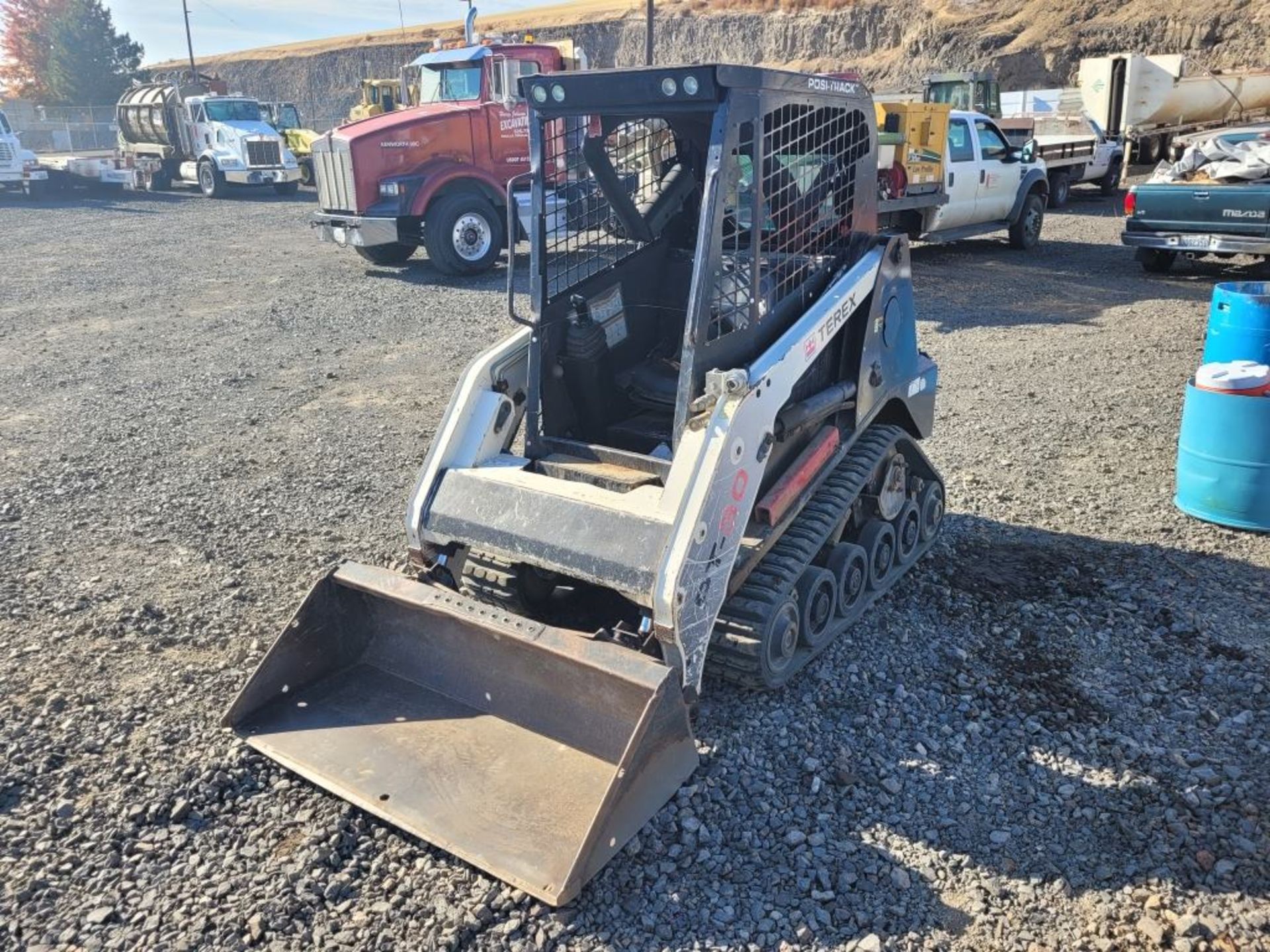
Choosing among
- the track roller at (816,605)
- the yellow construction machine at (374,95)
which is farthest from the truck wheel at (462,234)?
the yellow construction machine at (374,95)

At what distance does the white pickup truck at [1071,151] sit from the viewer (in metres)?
19.7

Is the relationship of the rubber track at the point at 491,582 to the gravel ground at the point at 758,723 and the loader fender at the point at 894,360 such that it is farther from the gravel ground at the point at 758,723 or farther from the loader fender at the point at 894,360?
the loader fender at the point at 894,360

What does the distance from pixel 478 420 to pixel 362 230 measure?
10081mm

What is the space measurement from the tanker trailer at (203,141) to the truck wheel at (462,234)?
14492mm

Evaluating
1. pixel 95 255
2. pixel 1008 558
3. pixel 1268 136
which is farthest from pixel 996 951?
pixel 95 255

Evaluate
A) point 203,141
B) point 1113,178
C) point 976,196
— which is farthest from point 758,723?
point 203,141

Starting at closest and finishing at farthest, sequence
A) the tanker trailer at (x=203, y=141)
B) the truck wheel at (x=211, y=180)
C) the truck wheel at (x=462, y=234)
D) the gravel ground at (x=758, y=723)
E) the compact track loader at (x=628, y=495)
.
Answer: the gravel ground at (x=758, y=723)
the compact track loader at (x=628, y=495)
the truck wheel at (x=462, y=234)
the tanker trailer at (x=203, y=141)
the truck wheel at (x=211, y=180)

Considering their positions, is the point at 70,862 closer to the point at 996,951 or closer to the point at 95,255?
the point at 996,951

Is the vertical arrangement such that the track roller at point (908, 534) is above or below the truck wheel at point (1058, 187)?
below

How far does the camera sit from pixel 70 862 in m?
3.48

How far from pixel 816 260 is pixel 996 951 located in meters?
2.91

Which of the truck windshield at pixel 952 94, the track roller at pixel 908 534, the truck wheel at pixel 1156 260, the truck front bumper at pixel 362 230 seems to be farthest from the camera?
the truck windshield at pixel 952 94

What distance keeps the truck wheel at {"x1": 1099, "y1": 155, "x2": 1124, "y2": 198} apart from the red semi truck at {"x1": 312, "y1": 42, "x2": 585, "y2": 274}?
1270 cm

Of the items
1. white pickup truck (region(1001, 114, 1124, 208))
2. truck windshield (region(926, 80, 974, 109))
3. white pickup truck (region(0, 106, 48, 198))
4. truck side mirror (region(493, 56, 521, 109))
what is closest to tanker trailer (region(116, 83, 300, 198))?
white pickup truck (region(0, 106, 48, 198))
